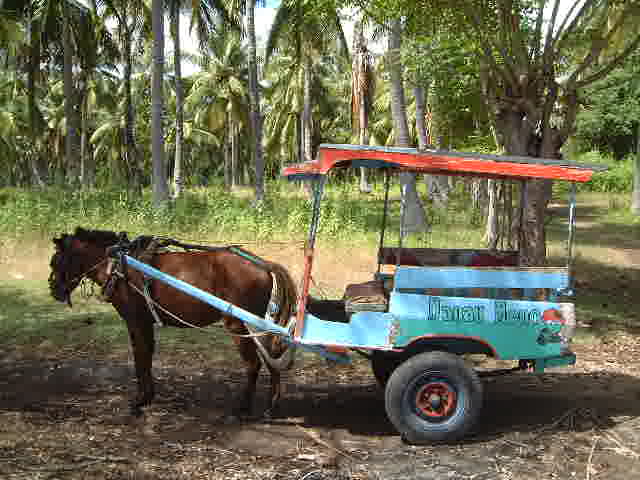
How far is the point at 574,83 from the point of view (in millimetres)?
9695

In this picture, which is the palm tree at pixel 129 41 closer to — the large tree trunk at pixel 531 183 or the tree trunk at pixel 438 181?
the tree trunk at pixel 438 181

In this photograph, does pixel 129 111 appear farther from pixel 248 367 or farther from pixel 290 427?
pixel 290 427

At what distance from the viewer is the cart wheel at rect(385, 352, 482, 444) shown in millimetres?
4898

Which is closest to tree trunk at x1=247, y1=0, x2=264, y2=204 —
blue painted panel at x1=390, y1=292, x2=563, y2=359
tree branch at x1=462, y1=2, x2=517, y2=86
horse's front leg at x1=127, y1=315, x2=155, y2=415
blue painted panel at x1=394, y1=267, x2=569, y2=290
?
tree branch at x1=462, y1=2, x2=517, y2=86

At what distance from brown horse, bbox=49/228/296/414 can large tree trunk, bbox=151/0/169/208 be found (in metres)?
10.1

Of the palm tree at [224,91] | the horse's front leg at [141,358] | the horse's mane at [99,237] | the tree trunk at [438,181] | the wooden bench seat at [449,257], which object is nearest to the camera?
the horse's front leg at [141,358]

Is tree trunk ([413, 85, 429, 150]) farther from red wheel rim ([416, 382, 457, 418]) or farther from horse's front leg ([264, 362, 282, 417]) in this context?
red wheel rim ([416, 382, 457, 418])

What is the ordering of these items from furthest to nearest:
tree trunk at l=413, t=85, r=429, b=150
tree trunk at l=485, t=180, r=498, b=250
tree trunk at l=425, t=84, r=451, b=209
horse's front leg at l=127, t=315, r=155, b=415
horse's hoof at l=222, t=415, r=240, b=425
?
1. tree trunk at l=413, t=85, r=429, b=150
2. tree trunk at l=425, t=84, r=451, b=209
3. tree trunk at l=485, t=180, r=498, b=250
4. horse's front leg at l=127, t=315, r=155, b=415
5. horse's hoof at l=222, t=415, r=240, b=425

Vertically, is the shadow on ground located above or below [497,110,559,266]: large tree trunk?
below

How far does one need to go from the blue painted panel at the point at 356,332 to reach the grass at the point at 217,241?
298cm

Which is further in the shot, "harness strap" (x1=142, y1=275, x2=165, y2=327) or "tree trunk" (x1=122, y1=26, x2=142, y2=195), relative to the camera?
"tree trunk" (x1=122, y1=26, x2=142, y2=195)

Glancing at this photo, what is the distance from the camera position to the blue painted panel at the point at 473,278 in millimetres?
4996

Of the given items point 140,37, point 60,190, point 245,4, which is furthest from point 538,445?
point 140,37

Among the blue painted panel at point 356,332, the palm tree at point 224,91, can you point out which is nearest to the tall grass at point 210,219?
the blue painted panel at point 356,332
